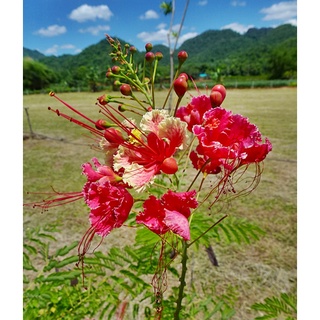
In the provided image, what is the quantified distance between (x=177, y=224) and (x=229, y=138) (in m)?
0.10

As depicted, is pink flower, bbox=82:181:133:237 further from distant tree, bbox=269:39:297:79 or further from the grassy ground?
distant tree, bbox=269:39:297:79

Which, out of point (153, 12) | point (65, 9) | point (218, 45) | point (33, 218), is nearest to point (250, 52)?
point (218, 45)

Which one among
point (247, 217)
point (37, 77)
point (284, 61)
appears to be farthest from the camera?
point (284, 61)

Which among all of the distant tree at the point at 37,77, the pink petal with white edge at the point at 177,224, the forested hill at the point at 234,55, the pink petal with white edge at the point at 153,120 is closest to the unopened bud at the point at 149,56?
the pink petal with white edge at the point at 153,120

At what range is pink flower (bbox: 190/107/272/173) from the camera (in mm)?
337

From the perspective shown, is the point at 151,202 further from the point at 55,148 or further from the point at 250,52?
the point at 250,52

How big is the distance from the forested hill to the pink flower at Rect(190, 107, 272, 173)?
34.3ft

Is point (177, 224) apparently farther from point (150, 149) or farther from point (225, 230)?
point (225, 230)

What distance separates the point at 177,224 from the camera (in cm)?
32

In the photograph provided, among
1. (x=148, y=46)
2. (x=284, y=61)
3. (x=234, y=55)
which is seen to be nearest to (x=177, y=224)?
(x=148, y=46)

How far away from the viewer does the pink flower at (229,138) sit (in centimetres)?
34

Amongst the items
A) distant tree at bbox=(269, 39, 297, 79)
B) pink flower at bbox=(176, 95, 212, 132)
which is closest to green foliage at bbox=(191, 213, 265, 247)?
pink flower at bbox=(176, 95, 212, 132)

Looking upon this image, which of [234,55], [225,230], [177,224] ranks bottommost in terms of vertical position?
[225,230]
